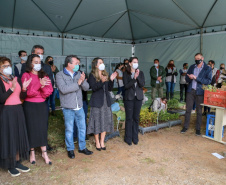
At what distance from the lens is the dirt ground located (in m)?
2.93

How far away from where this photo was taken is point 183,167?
10.9ft

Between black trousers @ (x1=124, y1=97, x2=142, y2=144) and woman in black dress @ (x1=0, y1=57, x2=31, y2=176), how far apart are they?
2.04 meters

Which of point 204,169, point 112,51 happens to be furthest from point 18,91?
point 112,51

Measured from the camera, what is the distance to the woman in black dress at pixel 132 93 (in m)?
4.05

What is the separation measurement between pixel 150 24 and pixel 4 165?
36.4ft

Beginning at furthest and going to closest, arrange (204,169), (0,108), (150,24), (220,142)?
(150,24) < (220,142) < (204,169) < (0,108)

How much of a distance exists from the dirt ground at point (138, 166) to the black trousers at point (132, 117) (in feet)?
0.66

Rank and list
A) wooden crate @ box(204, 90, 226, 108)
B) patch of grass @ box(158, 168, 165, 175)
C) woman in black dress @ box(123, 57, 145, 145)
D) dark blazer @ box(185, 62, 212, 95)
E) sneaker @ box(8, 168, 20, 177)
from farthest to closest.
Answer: dark blazer @ box(185, 62, 212, 95)
wooden crate @ box(204, 90, 226, 108)
woman in black dress @ box(123, 57, 145, 145)
patch of grass @ box(158, 168, 165, 175)
sneaker @ box(8, 168, 20, 177)

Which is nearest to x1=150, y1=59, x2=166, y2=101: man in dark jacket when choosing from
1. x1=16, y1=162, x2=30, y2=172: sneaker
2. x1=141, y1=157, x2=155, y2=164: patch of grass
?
x1=141, y1=157, x2=155, y2=164: patch of grass

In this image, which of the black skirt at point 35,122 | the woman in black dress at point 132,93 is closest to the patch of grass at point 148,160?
the woman in black dress at point 132,93

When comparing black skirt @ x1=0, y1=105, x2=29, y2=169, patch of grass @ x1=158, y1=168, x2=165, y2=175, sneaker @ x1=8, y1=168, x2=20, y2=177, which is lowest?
patch of grass @ x1=158, y1=168, x2=165, y2=175

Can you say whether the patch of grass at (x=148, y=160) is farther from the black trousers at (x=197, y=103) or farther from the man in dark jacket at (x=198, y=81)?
the black trousers at (x=197, y=103)

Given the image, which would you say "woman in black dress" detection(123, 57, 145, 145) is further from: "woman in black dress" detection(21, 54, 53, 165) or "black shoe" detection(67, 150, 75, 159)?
"woman in black dress" detection(21, 54, 53, 165)

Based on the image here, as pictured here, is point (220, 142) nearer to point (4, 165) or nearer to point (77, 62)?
point (77, 62)
